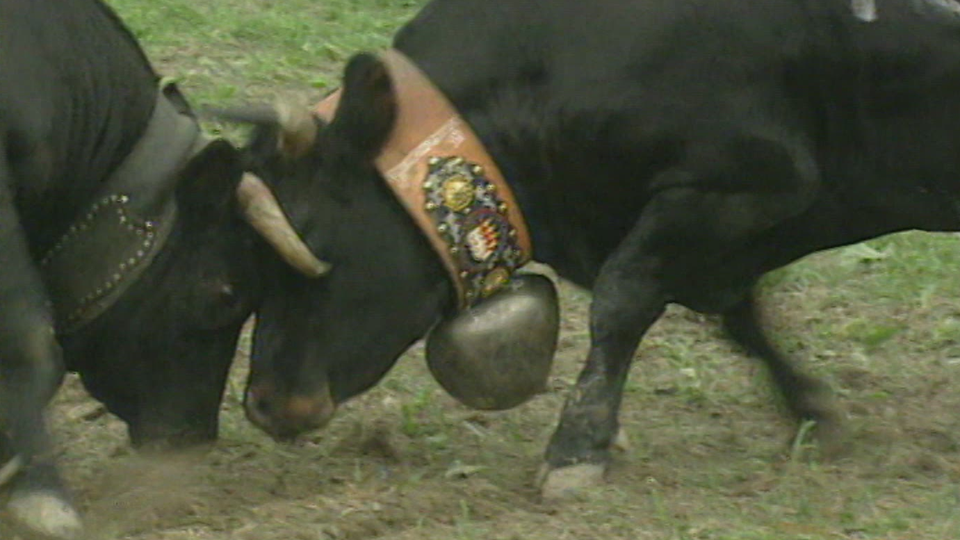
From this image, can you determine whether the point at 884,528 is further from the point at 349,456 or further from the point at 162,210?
the point at 162,210

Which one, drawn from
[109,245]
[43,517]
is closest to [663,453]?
[109,245]

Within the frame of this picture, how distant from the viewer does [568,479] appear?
516cm

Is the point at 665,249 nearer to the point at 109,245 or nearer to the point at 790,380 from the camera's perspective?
the point at 790,380

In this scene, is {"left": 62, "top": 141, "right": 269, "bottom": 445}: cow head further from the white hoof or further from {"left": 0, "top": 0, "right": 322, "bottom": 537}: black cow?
the white hoof

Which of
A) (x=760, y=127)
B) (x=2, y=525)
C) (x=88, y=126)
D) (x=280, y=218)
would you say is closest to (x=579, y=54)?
(x=760, y=127)

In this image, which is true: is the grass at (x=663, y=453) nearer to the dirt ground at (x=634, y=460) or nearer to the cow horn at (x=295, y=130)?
the dirt ground at (x=634, y=460)

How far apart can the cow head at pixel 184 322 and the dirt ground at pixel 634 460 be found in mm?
127

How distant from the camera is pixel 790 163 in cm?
516

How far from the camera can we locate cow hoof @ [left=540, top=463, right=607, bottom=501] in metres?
5.13

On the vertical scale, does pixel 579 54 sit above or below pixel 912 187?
above

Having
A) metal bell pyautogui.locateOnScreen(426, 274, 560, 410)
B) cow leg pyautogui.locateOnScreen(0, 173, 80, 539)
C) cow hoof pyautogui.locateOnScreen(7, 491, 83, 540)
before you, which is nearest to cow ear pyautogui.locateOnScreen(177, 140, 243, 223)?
cow leg pyautogui.locateOnScreen(0, 173, 80, 539)

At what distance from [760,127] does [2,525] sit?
71.5 inches

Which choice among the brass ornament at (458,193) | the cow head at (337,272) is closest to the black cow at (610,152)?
the cow head at (337,272)

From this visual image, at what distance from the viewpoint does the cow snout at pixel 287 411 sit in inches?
206
